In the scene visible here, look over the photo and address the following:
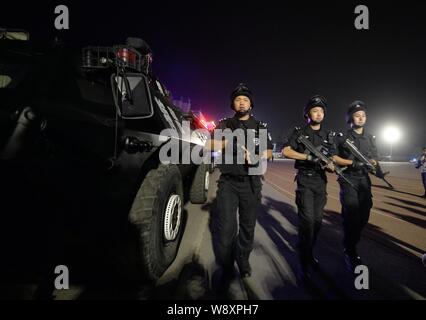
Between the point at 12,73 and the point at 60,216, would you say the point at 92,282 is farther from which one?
the point at 12,73

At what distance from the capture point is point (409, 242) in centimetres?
351

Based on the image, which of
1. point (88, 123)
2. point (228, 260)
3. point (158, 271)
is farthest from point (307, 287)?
point (88, 123)

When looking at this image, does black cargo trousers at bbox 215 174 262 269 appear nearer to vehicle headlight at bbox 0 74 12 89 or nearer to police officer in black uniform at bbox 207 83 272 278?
police officer in black uniform at bbox 207 83 272 278

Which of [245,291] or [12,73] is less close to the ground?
[12,73]

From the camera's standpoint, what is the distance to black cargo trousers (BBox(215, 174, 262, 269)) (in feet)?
7.86

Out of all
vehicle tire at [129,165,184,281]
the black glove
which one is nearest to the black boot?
vehicle tire at [129,165,184,281]

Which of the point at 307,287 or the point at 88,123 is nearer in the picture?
the point at 88,123

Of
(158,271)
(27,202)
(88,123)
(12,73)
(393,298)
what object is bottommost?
(393,298)

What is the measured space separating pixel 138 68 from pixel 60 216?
1522 millimetres

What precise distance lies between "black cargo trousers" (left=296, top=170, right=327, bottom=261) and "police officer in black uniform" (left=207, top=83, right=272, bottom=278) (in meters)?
0.53

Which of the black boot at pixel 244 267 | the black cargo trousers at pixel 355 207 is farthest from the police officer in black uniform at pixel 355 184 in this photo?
the black boot at pixel 244 267

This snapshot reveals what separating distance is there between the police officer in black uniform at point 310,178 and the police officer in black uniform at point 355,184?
331 mm

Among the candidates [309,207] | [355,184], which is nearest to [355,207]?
[355,184]

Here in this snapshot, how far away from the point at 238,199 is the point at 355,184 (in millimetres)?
1535
